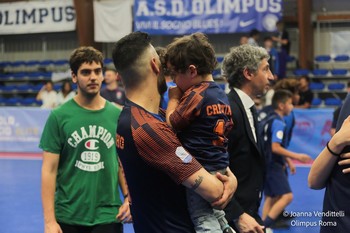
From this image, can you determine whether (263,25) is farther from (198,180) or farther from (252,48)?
(198,180)

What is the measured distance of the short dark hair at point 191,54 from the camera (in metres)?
2.48

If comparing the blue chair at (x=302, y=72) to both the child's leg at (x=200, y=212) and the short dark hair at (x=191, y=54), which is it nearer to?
the short dark hair at (x=191, y=54)

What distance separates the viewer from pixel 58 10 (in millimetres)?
20375

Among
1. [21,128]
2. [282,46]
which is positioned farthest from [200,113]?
[282,46]

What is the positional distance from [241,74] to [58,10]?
58.3ft

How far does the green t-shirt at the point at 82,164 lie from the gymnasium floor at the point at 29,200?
2.78 meters

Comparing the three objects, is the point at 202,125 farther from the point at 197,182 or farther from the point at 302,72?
the point at 302,72

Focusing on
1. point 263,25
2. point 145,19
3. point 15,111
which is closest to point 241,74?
point 15,111

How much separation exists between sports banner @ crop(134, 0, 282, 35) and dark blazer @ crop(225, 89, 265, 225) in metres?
13.7

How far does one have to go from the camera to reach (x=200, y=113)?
8.06ft

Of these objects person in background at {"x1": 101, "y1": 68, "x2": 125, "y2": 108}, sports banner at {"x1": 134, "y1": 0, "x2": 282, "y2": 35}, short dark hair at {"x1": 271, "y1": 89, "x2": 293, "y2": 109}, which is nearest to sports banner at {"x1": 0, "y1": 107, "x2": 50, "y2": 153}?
person in background at {"x1": 101, "y1": 68, "x2": 125, "y2": 108}

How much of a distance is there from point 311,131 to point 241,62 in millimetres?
8620

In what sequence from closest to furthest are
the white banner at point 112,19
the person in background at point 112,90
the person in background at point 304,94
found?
1. the person in background at point 112,90
2. the person in background at point 304,94
3. the white banner at point 112,19

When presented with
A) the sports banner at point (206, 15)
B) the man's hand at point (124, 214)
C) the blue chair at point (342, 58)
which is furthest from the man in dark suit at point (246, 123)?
the blue chair at point (342, 58)
